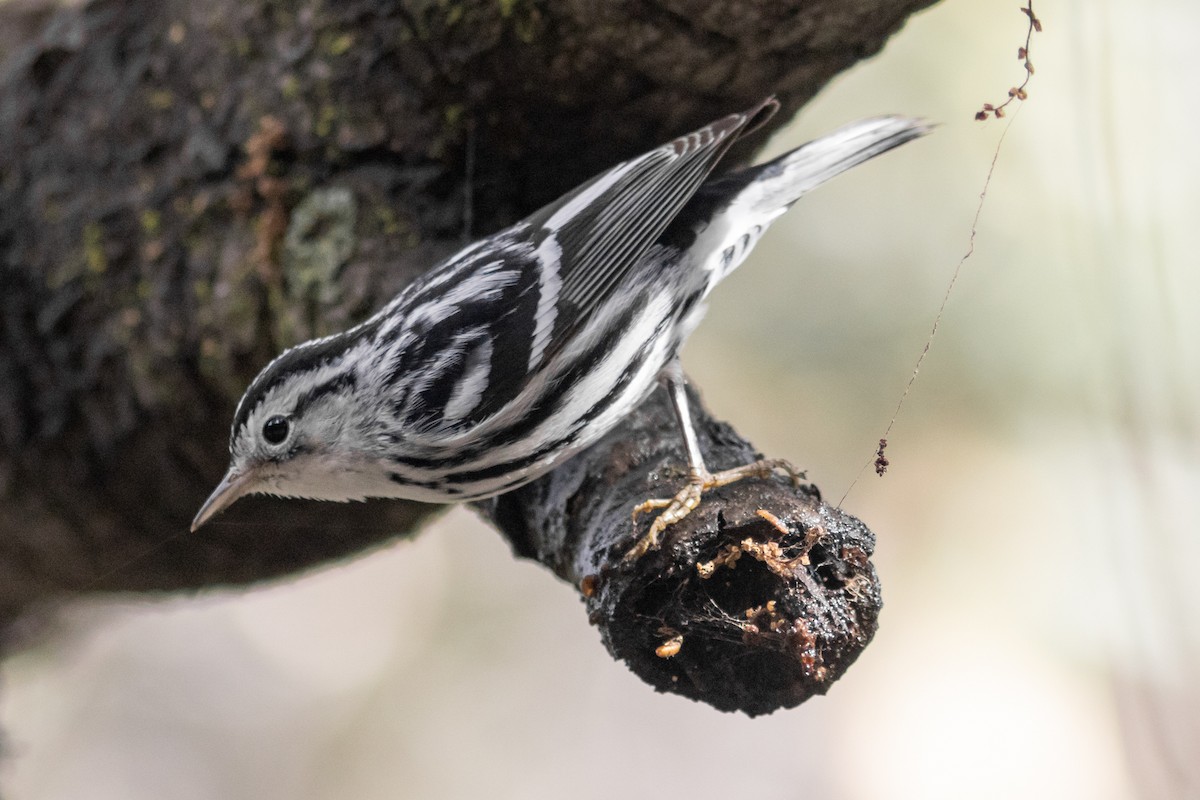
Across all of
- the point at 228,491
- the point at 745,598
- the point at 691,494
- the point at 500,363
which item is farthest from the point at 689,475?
the point at 228,491

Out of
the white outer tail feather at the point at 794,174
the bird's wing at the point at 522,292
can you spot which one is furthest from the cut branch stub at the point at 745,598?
the white outer tail feather at the point at 794,174

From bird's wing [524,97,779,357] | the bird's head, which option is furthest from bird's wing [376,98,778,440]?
the bird's head

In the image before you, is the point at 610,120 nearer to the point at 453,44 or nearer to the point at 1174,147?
the point at 453,44

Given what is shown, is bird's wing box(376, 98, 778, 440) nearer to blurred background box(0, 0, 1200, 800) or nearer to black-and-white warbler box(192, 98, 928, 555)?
black-and-white warbler box(192, 98, 928, 555)

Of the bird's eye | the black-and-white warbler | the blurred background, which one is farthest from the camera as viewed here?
the bird's eye

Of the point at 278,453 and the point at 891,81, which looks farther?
the point at 891,81

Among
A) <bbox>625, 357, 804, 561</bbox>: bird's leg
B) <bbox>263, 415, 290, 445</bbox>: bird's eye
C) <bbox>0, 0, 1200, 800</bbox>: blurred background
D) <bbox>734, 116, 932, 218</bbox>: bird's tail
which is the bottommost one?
<bbox>0, 0, 1200, 800</bbox>: blurred background

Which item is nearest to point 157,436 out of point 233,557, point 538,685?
point 233,557
